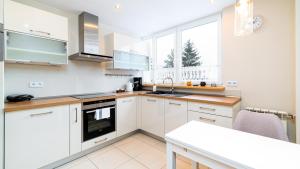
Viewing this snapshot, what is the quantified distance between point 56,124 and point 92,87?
3.48 ft

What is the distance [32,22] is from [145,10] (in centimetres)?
164

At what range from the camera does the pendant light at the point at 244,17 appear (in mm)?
1156

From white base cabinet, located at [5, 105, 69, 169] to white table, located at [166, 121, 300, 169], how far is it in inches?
60.6

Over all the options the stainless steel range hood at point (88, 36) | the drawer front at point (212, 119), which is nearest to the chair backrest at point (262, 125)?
the drawer front at point (212, 119)

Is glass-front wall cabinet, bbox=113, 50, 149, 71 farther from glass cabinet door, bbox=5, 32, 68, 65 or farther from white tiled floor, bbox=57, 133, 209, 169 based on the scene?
white tiled floor, bbox=57, 133, 209, 169

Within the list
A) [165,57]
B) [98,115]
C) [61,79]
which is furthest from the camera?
[165,57]

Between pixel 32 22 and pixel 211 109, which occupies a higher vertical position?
pixel 32 22

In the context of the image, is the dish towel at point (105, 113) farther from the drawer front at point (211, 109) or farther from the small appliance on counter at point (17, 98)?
the drawer front at point (211, 109)

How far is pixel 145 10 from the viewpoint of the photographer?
2.27 meters

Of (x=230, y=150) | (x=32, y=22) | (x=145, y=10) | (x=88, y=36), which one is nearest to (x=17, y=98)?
(x=32, y=22)

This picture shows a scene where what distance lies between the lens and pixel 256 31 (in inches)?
74.2

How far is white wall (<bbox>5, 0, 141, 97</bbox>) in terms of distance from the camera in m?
1.85

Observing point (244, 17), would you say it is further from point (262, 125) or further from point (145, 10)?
point (145, 10)

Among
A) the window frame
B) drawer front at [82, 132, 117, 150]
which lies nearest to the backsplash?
drawer front at [82, 132, 117, 150]
